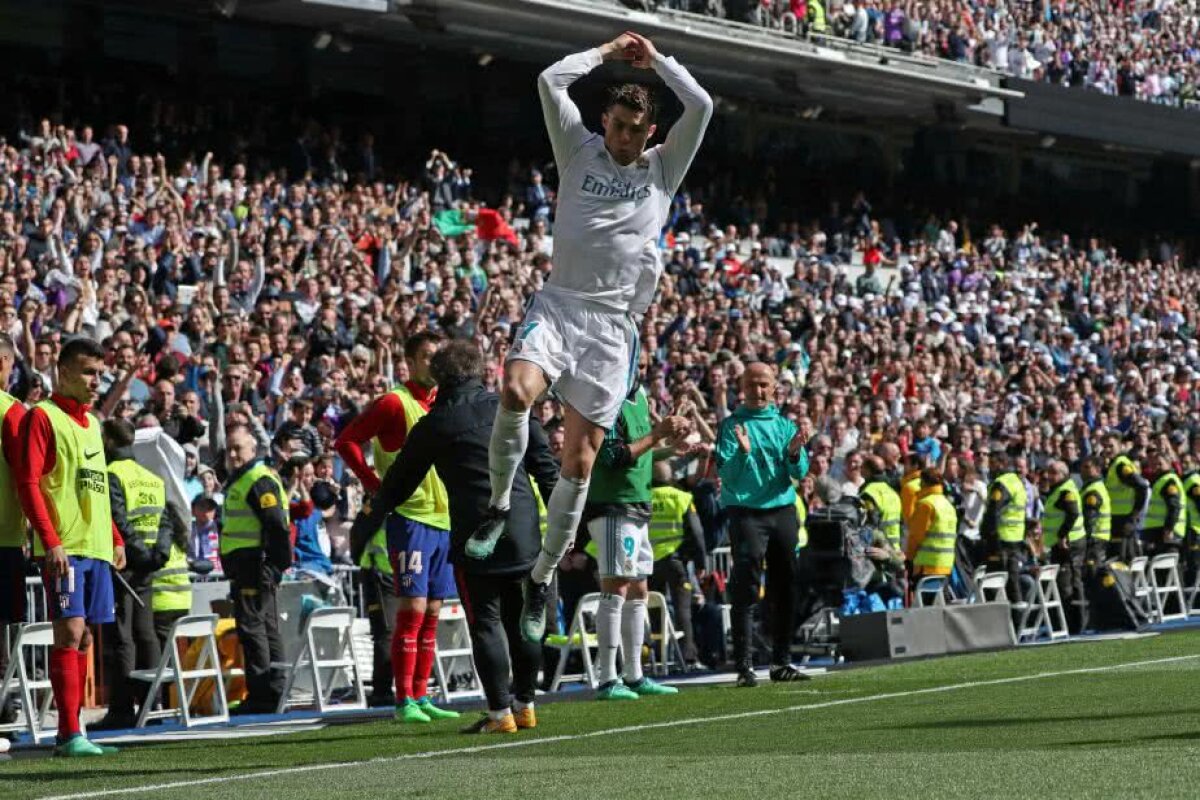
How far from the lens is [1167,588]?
2106cm

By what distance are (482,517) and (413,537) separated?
1.52 meters

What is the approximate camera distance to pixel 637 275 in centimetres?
909

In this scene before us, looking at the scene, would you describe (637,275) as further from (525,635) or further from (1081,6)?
(1081,6)

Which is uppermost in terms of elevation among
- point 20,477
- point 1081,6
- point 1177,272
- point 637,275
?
point 1081,6

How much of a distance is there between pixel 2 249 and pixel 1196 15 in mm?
35137

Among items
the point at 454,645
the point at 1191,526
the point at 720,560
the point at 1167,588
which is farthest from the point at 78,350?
the point at 1191,526

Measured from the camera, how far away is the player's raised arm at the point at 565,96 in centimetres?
881

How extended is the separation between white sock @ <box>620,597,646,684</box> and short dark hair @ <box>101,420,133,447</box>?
3.28m

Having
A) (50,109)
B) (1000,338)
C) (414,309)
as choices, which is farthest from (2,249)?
(1000,338)

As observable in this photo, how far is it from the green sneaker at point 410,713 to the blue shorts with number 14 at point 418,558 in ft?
1.96

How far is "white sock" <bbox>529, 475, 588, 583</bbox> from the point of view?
9148mm

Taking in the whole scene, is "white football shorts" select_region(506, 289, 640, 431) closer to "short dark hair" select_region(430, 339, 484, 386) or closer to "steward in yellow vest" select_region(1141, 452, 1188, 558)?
"short dark hair" select_region(430, 339, 484, 386)

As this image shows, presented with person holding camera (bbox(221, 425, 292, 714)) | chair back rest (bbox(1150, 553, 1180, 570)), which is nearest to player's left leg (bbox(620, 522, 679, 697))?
person holding camera (bbox(221, 425, 292, 714))

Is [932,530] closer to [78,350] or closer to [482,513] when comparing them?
[482,513]
